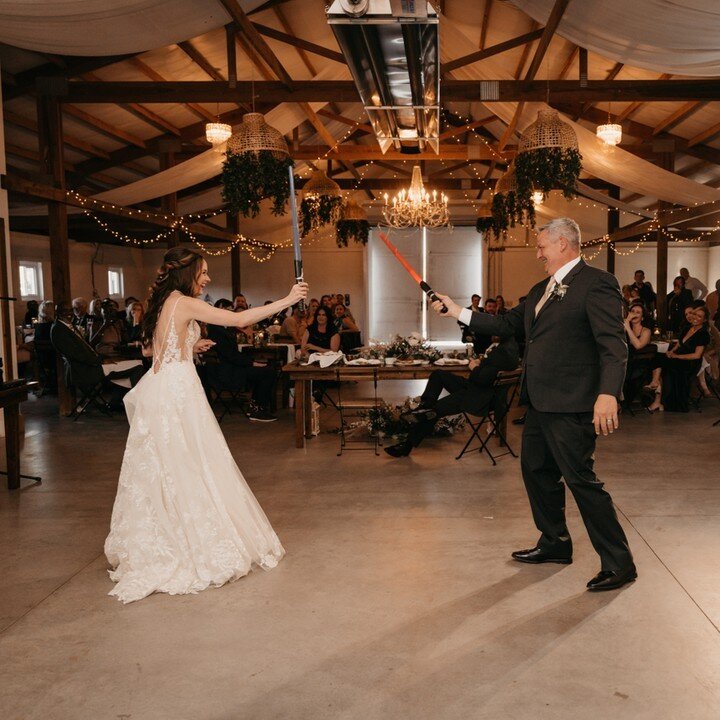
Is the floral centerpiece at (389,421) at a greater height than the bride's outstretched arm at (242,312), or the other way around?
the bride's outstretched arm at (242,312)

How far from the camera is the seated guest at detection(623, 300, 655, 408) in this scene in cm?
798

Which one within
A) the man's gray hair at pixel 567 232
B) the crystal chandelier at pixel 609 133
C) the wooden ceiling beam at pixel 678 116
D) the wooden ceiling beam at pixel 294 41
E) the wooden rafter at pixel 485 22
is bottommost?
the man's gray hair at pixel 567 232

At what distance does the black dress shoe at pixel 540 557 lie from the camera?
3590mm

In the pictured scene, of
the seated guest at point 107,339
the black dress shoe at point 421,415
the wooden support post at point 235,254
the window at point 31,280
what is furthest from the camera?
the wooden support post at point 235,254

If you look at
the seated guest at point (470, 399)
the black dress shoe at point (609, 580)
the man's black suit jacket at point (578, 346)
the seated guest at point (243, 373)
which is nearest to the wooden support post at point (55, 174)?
the seated guest at point (243, 373)

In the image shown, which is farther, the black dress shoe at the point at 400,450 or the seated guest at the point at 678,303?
the seated guest at the point at 678,303

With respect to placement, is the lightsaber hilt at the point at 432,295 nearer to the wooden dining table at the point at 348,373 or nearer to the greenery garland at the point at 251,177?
the wooden dining table at the point at 348,373

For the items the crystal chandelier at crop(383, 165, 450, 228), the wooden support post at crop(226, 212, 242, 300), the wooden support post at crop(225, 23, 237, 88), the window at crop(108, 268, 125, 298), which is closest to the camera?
the wooden support post at crop(225, 23, 237, 88)

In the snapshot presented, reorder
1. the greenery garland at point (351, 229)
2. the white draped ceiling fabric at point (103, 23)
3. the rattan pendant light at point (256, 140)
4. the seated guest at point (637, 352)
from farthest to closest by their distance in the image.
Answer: the greenery garland at point (351, 229) → the seated guest at point (637, 352) → the rattan pendant light at point (256, 140) → the white draped ceiling fabric at point (103, 23)

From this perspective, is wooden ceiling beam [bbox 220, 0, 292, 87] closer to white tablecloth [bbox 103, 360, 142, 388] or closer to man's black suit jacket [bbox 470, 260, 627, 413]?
white tablecloth [bbox 103, 360, 142, 388]

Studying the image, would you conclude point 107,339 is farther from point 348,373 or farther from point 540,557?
point 540,557

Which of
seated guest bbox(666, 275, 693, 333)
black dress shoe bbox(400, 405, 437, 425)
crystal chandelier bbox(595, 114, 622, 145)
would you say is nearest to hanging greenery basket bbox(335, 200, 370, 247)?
crystal chandelier bbox(595, 114, 622, 145)

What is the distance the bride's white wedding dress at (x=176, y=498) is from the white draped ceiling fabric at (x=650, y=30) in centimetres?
406

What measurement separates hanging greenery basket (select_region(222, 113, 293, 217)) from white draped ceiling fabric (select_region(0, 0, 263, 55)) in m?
1.04
